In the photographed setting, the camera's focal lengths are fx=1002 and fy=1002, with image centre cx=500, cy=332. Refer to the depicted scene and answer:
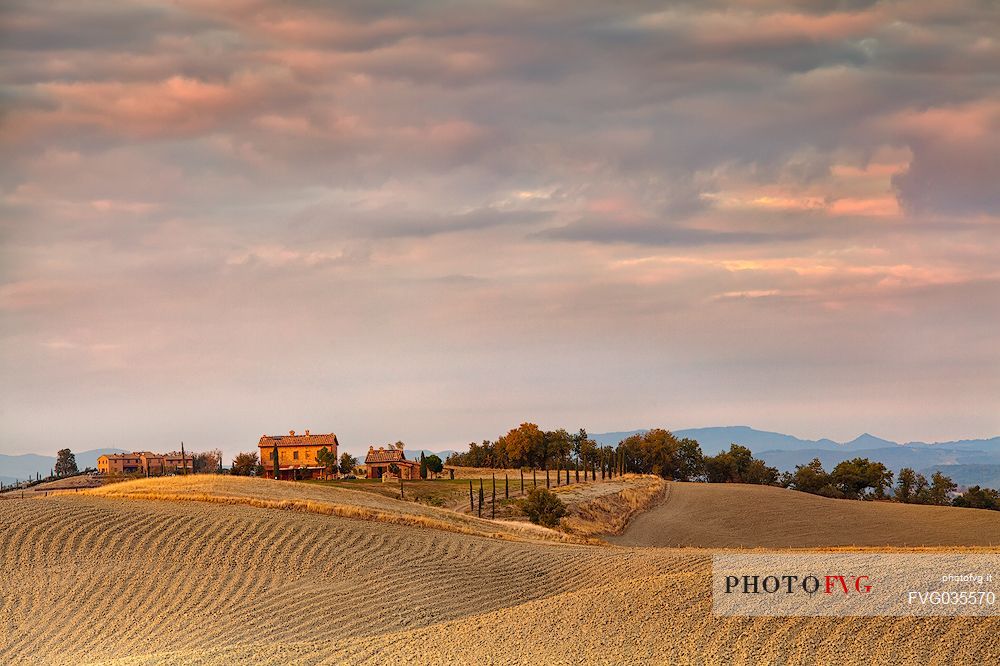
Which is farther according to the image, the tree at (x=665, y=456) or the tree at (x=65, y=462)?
the tree at (x=65, y=462)

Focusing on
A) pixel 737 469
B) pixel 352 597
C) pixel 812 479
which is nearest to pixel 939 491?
pixel 812 479

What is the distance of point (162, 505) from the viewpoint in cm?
4750

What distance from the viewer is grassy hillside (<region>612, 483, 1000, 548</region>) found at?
63938 mm

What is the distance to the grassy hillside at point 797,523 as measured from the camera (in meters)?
63.9

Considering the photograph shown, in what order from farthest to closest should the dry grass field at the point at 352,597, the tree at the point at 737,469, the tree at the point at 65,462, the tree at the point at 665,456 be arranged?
the tree at the point at 65,462 → the tree at the point at 665,456 → the tree at the point at 737,469 → the dry grass field at the point at 352,597

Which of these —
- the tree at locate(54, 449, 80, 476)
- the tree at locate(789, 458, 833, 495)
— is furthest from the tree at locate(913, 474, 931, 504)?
the tree at locate(54, 449, 80, 476)

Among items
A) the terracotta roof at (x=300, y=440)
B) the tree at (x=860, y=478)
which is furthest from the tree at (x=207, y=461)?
the tree at (x=860, y=478)

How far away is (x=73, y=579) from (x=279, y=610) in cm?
894

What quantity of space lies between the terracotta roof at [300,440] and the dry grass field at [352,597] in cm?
6182

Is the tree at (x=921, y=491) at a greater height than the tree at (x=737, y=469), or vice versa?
the tree at (x=737, y=469)

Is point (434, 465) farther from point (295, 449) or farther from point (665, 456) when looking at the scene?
point (665, 456)

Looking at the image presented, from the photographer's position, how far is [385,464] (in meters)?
104

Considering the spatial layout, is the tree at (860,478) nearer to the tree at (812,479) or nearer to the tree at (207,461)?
the tree at (812,479)

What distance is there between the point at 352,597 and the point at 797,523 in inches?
2045
